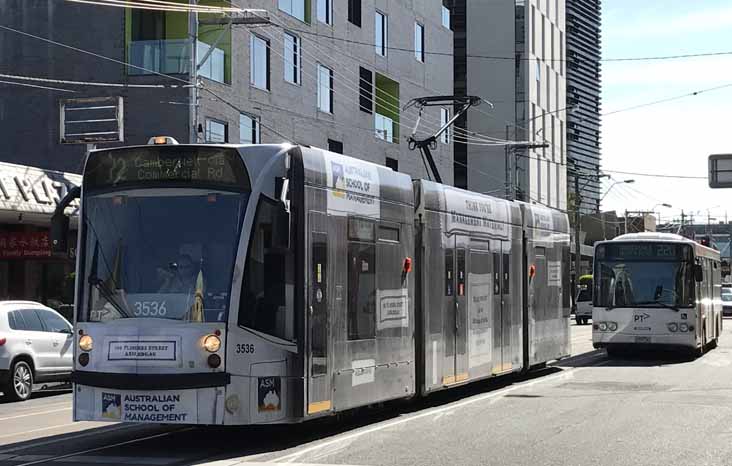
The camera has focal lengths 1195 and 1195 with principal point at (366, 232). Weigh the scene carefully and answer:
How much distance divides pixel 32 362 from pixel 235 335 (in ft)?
32.5

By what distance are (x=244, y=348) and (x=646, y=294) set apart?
17.9 meters

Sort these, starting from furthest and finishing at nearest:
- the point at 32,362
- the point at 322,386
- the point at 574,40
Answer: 1. the point at 574,40
2. the point at 32,362
3. the point at 322,386

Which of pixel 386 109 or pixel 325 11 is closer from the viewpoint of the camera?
pixel 325 11

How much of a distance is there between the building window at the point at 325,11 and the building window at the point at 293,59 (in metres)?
2.40

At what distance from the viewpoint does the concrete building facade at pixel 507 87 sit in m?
72.5

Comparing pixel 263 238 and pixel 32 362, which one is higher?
pixel 263 238

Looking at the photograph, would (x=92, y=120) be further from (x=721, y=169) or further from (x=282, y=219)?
(x=282, y=219)

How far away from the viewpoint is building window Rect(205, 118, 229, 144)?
34594 mm

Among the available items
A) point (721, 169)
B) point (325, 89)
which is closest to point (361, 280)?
point (721, 169)

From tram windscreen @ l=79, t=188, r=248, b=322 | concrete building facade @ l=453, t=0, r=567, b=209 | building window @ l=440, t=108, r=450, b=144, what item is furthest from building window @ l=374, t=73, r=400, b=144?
tram windscreen @ l=79, t=188, r=248, b=322

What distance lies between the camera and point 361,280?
566 inches

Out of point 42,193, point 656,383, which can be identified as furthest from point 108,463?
point 42,193

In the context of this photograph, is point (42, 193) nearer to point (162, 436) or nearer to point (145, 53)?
point (145, 53)

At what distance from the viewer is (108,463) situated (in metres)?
11.4
